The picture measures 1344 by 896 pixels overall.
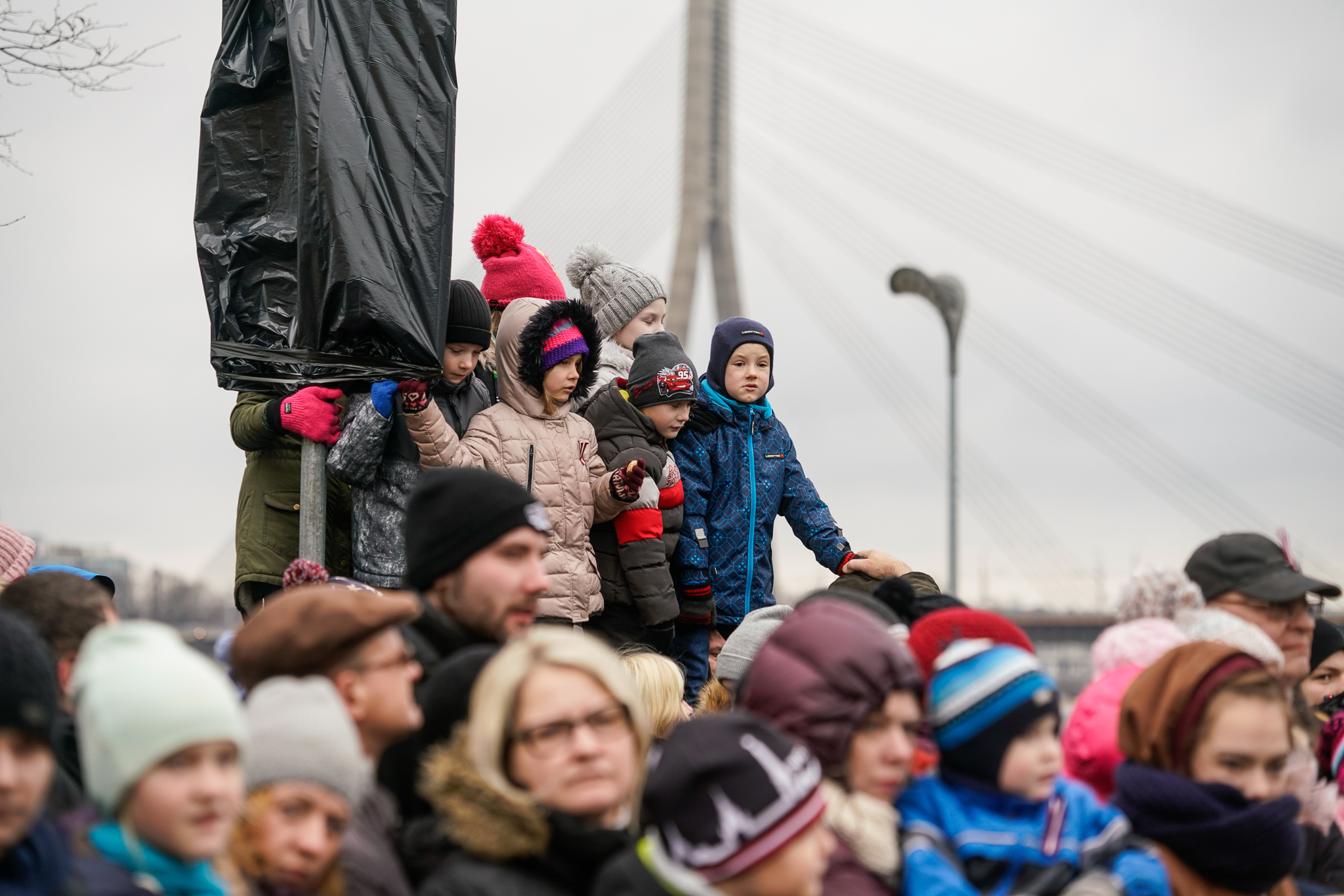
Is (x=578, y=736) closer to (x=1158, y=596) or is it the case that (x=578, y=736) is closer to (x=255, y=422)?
(x=1158, y=596)

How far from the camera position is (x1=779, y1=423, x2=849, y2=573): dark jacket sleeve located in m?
5.05

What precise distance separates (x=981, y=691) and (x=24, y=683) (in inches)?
70.3

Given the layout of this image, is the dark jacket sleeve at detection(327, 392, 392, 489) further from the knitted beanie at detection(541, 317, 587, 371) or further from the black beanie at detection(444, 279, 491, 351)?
the knitted beanie at detection(541, 317, 587, 371)

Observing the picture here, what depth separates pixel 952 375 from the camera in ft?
35.1

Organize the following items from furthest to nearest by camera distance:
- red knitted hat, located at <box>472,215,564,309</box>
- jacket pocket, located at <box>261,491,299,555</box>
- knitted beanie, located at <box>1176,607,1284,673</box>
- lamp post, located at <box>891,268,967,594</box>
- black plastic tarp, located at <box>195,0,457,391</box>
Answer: lamp post, located at <box>891,268,967,594</box> < red knitted hat, located at <box>472,215,564,309</box> < jacket pocket, located at <box>261,491,299,555</box> < black plastic tarp, located at <box>195,0,457,391</box> < knitted beanie, located at <box>1176,607,1284,673</box>

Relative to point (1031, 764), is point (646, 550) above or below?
below

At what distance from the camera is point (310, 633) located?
245 centimetres

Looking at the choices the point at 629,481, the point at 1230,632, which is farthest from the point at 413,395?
the point at 1230,632

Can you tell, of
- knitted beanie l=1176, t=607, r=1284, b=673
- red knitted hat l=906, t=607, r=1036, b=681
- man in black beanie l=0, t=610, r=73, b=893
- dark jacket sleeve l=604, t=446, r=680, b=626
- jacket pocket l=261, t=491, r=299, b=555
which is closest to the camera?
man in black beanie l=0, t=610, r=73, b=893

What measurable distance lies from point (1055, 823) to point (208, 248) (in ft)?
9.70

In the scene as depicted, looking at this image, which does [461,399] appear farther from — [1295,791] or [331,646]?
[1295,791]

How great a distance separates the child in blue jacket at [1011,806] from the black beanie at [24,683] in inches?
61.9

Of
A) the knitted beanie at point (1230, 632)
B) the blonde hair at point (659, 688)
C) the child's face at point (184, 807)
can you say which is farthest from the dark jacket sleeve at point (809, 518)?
the child's face at point (184, 807)

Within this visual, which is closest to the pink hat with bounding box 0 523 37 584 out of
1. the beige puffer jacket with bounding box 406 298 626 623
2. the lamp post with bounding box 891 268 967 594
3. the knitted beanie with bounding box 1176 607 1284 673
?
the beige puffer jacket with bounding box 406 298 626 623
